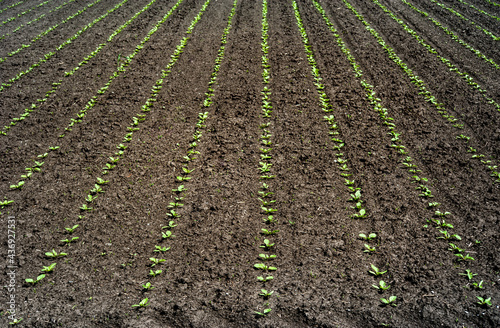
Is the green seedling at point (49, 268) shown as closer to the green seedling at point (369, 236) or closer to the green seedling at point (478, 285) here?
the green seedling at point (369, 236)

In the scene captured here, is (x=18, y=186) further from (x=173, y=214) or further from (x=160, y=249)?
(x=160, y=249)

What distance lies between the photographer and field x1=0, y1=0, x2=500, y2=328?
326 centimetres

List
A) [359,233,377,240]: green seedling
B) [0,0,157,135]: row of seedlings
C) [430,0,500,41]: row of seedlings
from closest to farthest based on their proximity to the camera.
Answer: [359,233,377,240]: green seedling → [0,0,157,135]: row of seedlings → [430,0,500,41]: row of seedlings

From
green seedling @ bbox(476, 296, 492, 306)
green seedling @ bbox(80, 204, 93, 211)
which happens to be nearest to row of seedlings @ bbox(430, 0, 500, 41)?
green seedling @ bbox(476, 296, 492, 306)

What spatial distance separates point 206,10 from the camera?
12.7 m

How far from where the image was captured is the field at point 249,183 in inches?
128

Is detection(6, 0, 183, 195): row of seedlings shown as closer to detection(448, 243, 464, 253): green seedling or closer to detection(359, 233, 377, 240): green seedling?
detection(359, 233, 377, 240): green seedling

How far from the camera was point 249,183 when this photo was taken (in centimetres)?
479

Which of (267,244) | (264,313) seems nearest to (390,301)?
(264,313)

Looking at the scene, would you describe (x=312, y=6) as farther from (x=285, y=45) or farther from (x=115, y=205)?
(x=115, y=205)

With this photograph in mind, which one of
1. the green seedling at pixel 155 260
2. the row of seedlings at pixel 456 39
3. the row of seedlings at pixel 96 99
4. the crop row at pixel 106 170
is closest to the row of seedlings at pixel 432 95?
the row of seedlings at pixel 456 39

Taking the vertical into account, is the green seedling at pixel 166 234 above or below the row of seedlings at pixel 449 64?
below

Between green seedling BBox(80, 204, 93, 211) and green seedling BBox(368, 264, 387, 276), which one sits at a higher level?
green seedling BBox(80, 204, 93, 211)

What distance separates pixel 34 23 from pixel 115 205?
11.5 m
